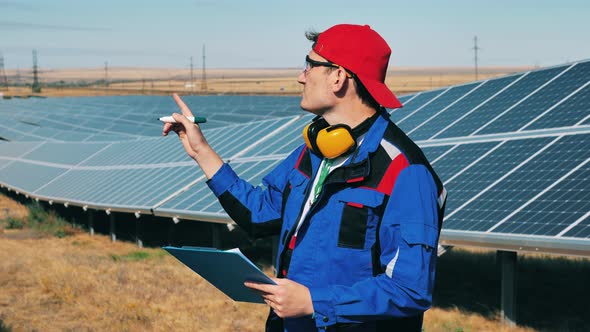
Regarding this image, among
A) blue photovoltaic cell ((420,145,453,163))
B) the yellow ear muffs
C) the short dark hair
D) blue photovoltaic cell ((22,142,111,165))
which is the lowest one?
blue photovoltaic cell ((22,142,111,165))

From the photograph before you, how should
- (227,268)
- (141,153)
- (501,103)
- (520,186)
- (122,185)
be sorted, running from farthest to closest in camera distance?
(141,153) < (122,185) < (501,103) < (520,186) < (227,268)

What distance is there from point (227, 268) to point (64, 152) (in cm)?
2502

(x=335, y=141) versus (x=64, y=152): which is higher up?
(x=335, y=141)

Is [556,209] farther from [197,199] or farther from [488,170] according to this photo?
[197,199]

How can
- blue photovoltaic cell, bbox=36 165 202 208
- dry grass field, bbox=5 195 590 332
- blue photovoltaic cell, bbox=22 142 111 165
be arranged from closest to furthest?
1. dry grass field, bbox=5 195 590 332
2. blue photovoltaic cell, bbox=36 165 202 208
3. blue photovoltaic cell, bbox=22 142 111 165

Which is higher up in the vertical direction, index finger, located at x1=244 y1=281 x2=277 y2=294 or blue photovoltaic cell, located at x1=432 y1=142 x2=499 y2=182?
index finger, located at x1=244 y1=281 x2=277 y2=294

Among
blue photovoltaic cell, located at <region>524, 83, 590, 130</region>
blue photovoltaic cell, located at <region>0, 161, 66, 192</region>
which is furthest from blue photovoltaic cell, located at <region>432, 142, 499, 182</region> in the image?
blue photovoltaic cell, located at <region>0, 161, 66, 192</region>

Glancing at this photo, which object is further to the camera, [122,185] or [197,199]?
[122,185]

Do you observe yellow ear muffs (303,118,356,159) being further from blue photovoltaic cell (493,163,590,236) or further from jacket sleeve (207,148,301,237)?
blue photovoltaic cell (493,163,590,236)

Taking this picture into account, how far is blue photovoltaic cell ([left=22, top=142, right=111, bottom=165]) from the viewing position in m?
25.9

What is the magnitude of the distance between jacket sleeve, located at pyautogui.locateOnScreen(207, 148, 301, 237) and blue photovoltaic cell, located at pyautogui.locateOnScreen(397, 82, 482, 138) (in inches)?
495

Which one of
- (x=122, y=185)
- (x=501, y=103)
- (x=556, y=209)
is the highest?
(x=501, y=103)

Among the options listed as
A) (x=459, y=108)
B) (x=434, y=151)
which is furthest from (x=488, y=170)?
(x=459, y=108)

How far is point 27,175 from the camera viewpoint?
25.6 metres
